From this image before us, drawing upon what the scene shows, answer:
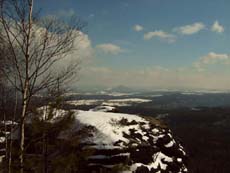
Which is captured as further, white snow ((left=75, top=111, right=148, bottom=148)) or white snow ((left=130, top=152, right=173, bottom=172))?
white snow ((left=75, top=111, right=148, bottom=148))

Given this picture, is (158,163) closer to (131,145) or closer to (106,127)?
(131,145)

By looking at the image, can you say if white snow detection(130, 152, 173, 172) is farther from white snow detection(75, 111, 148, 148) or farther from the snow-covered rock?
white snow detection(75, 111, 148, 148)

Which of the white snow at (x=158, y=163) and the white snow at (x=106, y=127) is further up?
the white snow at (x=106, y=127)

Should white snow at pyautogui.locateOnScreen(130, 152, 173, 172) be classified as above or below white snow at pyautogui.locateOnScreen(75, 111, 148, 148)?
below

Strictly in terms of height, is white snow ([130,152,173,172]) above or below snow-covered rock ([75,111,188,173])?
below

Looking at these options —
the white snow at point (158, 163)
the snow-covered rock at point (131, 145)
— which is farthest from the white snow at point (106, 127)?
the white snow at point (158, 163)

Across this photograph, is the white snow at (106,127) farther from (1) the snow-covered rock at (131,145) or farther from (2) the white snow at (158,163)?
(2) the white snow at (158,163)

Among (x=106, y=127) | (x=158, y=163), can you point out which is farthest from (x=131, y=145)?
(x=158, y=163)

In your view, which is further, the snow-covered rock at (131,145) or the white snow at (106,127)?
the white snow at (106,127)

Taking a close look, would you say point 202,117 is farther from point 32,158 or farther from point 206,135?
point 32,158

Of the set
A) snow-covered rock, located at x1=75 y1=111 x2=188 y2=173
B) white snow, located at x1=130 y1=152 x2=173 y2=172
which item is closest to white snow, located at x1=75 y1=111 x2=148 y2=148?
snow-covered rock, located at x1=75 y1=111 x2=188 y2=173
